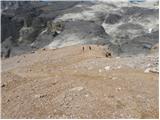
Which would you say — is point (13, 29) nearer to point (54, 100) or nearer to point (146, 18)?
point (146, 18)

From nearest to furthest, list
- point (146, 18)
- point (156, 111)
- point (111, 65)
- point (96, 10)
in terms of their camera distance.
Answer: point (156, 111) < point (111, 65) < point (146, 18) < point (96, 10)

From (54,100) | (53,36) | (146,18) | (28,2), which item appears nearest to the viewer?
(54,100)

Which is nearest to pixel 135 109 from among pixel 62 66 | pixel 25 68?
pixel 62 66

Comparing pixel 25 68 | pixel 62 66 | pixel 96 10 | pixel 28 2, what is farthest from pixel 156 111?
pixel 28 2

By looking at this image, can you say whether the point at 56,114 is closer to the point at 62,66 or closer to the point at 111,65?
the point at 111,65

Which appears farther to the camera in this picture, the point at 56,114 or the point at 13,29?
the point at 13,29

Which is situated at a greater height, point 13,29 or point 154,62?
point 154,62

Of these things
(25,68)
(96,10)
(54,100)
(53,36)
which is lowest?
(96,10)
